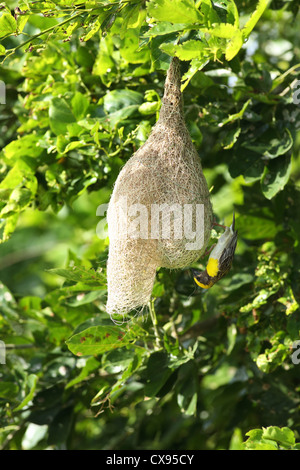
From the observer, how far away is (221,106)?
162cm

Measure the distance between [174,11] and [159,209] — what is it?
41cm

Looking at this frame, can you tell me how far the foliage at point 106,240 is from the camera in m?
1.53

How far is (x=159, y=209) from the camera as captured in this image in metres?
1.27

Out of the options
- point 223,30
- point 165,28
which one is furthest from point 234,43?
point 165,28

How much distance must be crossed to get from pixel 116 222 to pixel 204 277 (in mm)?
250

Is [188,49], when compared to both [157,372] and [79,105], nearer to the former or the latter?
[79,105]

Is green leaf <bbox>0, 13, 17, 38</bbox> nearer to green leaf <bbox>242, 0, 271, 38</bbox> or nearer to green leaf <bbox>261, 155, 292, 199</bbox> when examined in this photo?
green leaf <bbox>242, 0, 271, 38</bbox>

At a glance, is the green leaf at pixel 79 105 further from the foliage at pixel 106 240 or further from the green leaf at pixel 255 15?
the green leaf at pixel 255 15

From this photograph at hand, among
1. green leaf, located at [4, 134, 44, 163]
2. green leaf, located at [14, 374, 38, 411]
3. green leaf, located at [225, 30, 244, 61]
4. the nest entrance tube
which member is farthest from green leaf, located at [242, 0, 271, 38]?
green leaf, located at [14, 374, 38, 411]

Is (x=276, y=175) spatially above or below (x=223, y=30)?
below

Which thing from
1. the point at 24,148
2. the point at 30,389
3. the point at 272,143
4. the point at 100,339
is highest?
the point at 24,148

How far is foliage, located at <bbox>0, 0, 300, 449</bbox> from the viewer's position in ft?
5.00
